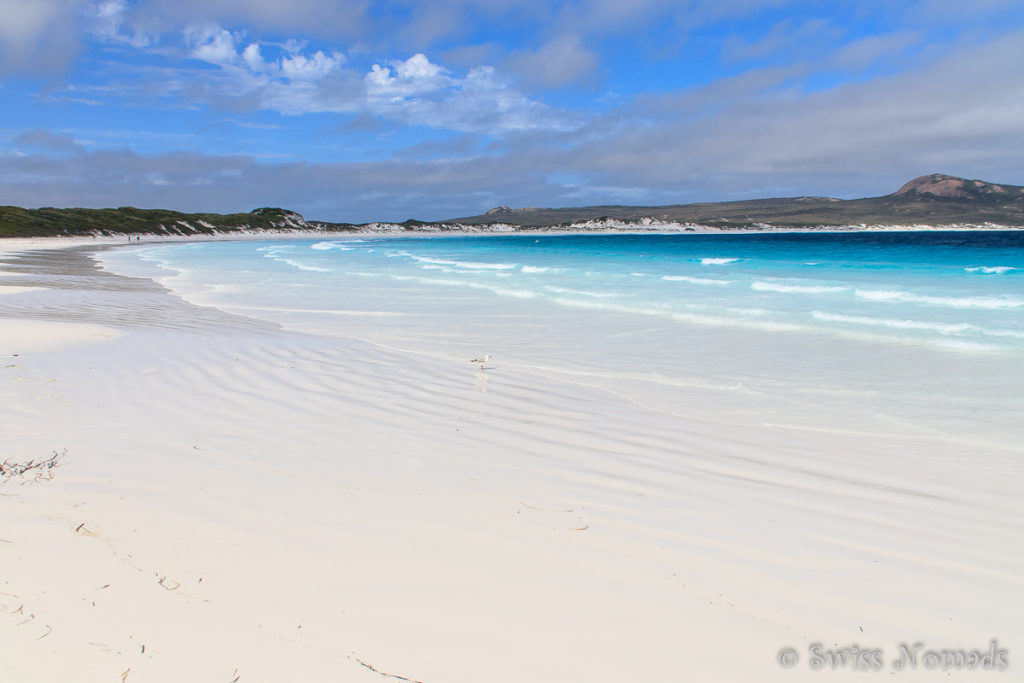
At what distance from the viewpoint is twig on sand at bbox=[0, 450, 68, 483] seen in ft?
12.0

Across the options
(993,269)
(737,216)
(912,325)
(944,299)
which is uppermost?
(737,216)

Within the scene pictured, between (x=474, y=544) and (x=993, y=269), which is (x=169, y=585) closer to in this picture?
(x=474, y=544)

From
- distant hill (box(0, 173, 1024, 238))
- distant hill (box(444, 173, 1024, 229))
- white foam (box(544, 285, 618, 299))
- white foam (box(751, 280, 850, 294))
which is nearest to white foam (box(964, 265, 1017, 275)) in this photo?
white foam (box(751, 280, 850, 294))

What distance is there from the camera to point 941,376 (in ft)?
26.0

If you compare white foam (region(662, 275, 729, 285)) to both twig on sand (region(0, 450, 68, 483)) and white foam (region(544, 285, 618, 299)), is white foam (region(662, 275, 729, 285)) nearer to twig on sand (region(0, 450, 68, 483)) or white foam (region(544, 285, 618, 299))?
white foam (region(544, 285, 618, 299))

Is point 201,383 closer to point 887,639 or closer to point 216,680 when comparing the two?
point 216,680

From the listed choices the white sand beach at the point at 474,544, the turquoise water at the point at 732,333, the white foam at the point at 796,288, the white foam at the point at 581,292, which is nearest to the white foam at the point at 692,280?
the turquoise water at the point at 732,333

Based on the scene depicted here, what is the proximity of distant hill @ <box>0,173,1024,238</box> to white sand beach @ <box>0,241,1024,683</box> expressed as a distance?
7080 cm

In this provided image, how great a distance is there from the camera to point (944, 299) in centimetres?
1655

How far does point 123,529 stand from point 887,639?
12.6 feet

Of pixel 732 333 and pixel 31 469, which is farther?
pixel 732 333

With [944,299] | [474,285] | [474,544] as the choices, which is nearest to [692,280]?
[944,299]

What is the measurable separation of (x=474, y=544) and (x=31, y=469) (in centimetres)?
303

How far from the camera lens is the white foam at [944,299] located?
1513cm
